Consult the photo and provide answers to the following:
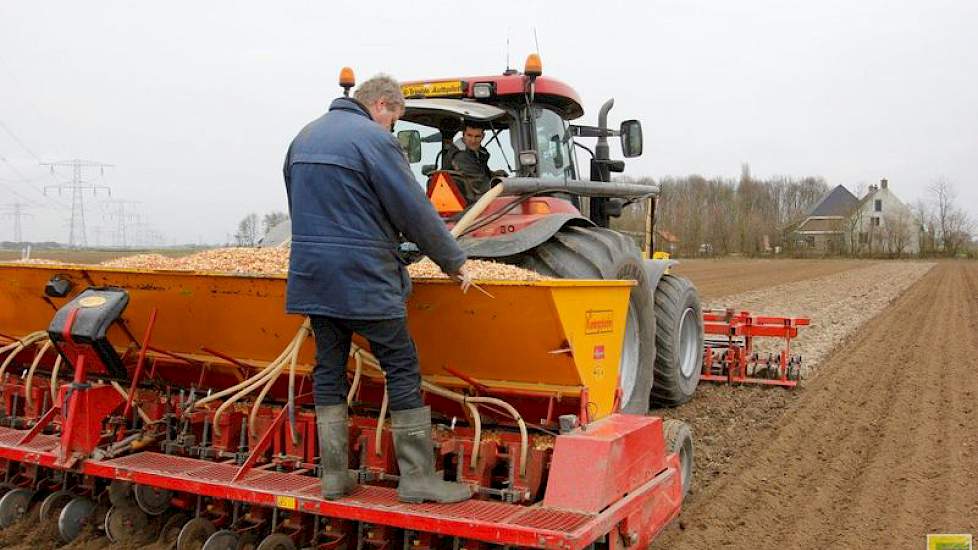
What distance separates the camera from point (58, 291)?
174 inches

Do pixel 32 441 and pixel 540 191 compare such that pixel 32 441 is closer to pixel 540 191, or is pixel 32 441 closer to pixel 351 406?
pixel 351 406

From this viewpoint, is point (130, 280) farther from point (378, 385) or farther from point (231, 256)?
point (378, 385)

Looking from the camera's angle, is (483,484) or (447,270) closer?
(447,270)

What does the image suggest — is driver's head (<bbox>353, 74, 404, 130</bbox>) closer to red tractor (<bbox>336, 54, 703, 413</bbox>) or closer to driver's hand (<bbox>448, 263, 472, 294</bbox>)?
driver's hand (<bbox>448, 263, 472, 294</bbox>)

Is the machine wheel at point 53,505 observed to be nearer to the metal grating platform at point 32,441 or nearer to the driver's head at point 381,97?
the metal grating platform at point 32,441

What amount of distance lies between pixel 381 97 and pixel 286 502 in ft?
5.78

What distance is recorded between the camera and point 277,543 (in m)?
3.65

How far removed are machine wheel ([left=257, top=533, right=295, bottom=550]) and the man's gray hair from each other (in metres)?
1.93

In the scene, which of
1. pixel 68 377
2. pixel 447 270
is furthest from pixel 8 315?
pixel 447 270

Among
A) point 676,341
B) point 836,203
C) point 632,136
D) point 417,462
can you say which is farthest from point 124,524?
point 836,203

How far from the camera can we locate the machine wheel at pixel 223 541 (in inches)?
146

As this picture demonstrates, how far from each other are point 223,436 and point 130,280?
0.94 meters

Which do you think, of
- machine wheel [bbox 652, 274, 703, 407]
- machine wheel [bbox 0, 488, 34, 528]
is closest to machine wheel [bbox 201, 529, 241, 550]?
machine wheel [bbox 0, 488, 34, 528]

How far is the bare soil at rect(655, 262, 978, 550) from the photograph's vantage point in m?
4.65
